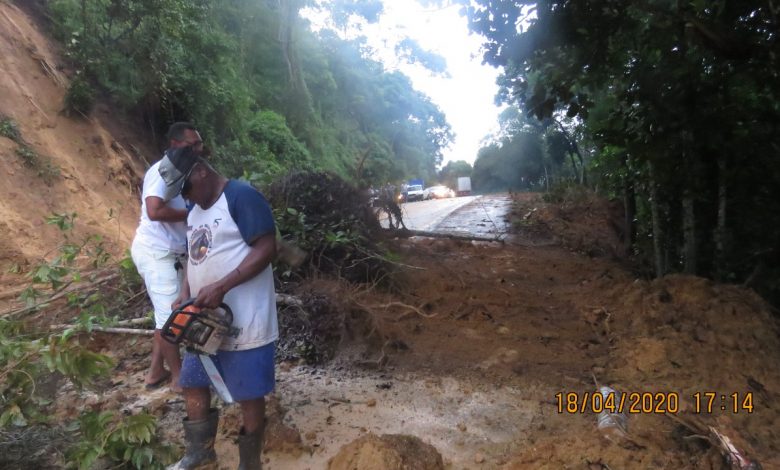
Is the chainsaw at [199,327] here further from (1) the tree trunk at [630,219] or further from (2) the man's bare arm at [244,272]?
(1) the tree trunk at [630,219]

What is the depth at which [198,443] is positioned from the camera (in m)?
2.56

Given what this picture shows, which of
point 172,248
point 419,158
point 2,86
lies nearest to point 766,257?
point 172,248

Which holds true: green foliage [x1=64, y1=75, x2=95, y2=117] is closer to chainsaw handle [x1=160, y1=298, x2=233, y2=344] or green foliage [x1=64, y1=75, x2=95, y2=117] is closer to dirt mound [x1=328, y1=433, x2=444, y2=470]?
chainsaw handle [x1=160, y1=298, x2=233, y2=344]

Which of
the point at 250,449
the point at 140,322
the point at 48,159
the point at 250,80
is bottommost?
Result: the point at 250,449

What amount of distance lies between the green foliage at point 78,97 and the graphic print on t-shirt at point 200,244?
881 cm

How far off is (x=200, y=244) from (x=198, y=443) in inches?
→ 40.3

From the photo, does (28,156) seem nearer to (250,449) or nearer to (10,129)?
(10,129)

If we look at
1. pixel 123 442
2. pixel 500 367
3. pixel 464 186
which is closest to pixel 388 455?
pixel 123 442

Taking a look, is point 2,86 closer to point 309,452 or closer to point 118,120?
point 118,120

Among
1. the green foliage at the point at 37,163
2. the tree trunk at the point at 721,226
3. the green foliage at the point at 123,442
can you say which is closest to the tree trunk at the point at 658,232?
the tree trunk at the point at 721,226

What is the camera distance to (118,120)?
10891 mm

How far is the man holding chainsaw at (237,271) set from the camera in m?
2.31

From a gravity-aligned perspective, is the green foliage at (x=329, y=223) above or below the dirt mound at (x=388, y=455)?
above

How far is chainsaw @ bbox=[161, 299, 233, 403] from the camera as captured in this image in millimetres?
2213
